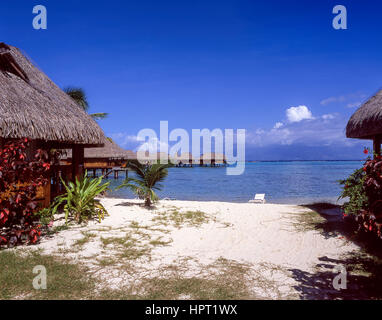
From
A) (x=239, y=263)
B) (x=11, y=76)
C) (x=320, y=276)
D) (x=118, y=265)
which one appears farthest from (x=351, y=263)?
(x=11, y=76)

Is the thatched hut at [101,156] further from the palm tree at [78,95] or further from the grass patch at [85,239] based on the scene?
the grass patch at [85,239]

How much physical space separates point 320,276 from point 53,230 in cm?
508

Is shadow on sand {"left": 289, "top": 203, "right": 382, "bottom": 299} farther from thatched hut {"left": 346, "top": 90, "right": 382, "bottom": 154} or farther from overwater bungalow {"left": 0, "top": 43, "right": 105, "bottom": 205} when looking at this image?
overwater bungalow {"left": 0, "top": 43, "right": 105, "bottom": 205}

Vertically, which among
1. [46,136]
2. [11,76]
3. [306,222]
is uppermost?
[11,76]

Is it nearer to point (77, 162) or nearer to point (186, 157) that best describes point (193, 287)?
point (77, 162)

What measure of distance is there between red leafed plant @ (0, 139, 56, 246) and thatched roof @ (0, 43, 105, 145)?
160 centimetres

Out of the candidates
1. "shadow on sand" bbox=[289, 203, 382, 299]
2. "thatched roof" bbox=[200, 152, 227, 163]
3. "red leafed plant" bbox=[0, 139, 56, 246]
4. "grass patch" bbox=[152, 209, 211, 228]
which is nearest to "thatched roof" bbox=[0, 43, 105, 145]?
"red leafed plant" bbox=[0, 139, 56, 246]

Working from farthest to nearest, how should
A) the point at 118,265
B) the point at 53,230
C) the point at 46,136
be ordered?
1. the point at 46,136
2. the point at 53,230
3. the point at 118,265

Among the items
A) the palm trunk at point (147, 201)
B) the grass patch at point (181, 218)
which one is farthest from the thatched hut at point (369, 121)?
the palm trunk at point (147, 201)

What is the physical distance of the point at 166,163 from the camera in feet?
30.0

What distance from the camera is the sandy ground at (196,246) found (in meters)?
3.86

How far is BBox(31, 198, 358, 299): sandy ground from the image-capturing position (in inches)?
152

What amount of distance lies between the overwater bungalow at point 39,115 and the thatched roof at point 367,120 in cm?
727
